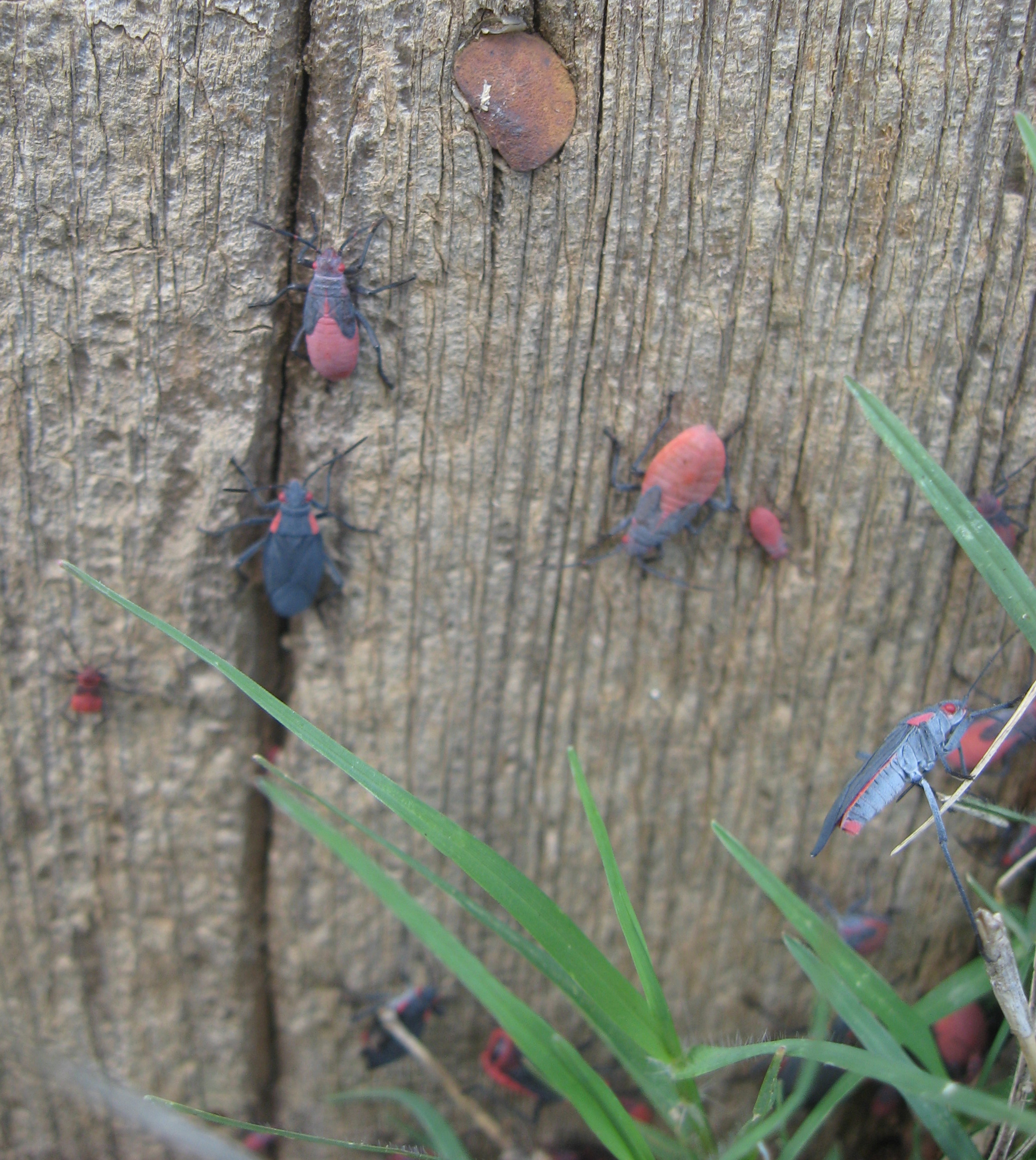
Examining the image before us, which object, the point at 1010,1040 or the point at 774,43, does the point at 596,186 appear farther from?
the point at 1010,1040

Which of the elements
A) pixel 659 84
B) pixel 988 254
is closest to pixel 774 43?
pixel 659 84

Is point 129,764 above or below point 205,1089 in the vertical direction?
above

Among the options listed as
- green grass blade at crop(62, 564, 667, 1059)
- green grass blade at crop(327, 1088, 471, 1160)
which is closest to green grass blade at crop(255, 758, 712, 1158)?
green grass blade at crop(62, 564, 667, 1059)

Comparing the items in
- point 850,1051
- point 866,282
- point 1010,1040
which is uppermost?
point 866,282

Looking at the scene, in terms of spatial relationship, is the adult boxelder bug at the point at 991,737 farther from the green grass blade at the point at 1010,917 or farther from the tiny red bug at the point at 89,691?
the tiny red bug at the point at 89,691

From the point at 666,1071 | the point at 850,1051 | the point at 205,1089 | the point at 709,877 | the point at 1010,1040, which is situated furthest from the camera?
the point at 205,1089
